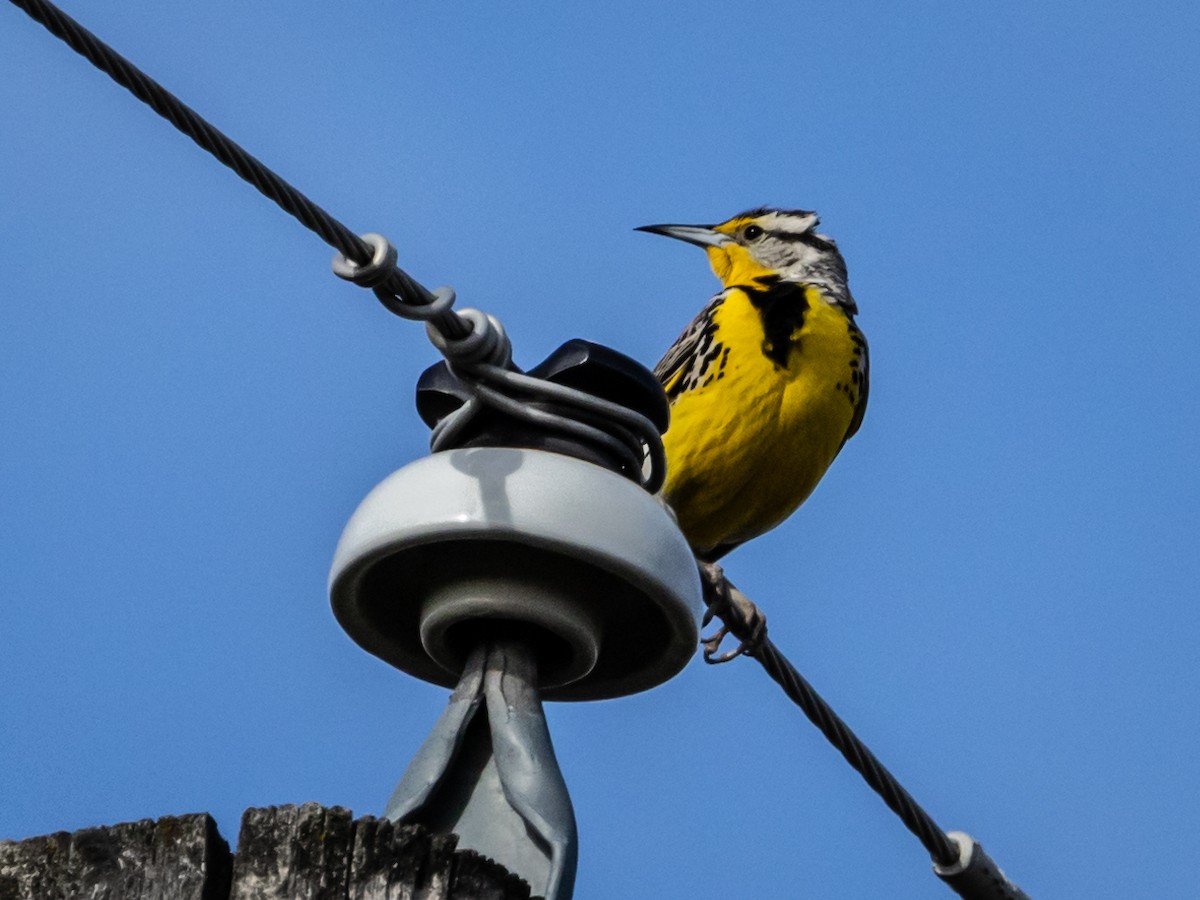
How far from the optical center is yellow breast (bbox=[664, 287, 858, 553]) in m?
5.96

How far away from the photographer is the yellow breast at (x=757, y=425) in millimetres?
5961

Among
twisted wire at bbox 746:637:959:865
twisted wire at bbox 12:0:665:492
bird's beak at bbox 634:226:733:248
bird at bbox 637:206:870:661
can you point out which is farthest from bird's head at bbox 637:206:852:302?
twisted wire at bbox 12:0:665:492

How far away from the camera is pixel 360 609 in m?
2.60

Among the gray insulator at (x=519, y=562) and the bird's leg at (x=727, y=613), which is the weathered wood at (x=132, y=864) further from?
the bird's leg at (x=727, y=613)

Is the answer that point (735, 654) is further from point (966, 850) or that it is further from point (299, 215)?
point (299, 215)

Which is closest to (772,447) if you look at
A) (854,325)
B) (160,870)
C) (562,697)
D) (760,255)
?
(854,325)

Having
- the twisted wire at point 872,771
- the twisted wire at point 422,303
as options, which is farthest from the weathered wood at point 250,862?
the twisted wire at point 872,771

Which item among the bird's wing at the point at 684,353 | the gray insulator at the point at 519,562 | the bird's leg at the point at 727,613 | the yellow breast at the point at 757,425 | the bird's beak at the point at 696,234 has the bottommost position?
the gray insulator at the point at 519,562

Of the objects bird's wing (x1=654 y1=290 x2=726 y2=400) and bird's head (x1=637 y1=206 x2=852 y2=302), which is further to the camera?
bird's head (x1=637 y1=206 x2=852 y2=302)

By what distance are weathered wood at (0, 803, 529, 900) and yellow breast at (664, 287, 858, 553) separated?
4.08m

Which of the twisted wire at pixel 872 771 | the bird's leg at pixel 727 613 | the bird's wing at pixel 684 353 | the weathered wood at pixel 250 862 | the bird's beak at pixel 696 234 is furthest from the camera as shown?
the bird's beak at pixel 696 234

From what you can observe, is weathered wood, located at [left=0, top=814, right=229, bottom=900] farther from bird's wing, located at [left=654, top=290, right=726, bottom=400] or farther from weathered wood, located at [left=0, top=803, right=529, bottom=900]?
bird's wing, located at [left=654, top=290, right=726, bottom=400]

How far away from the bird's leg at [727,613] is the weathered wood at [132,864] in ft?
10.5

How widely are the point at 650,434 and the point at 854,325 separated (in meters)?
3.83
